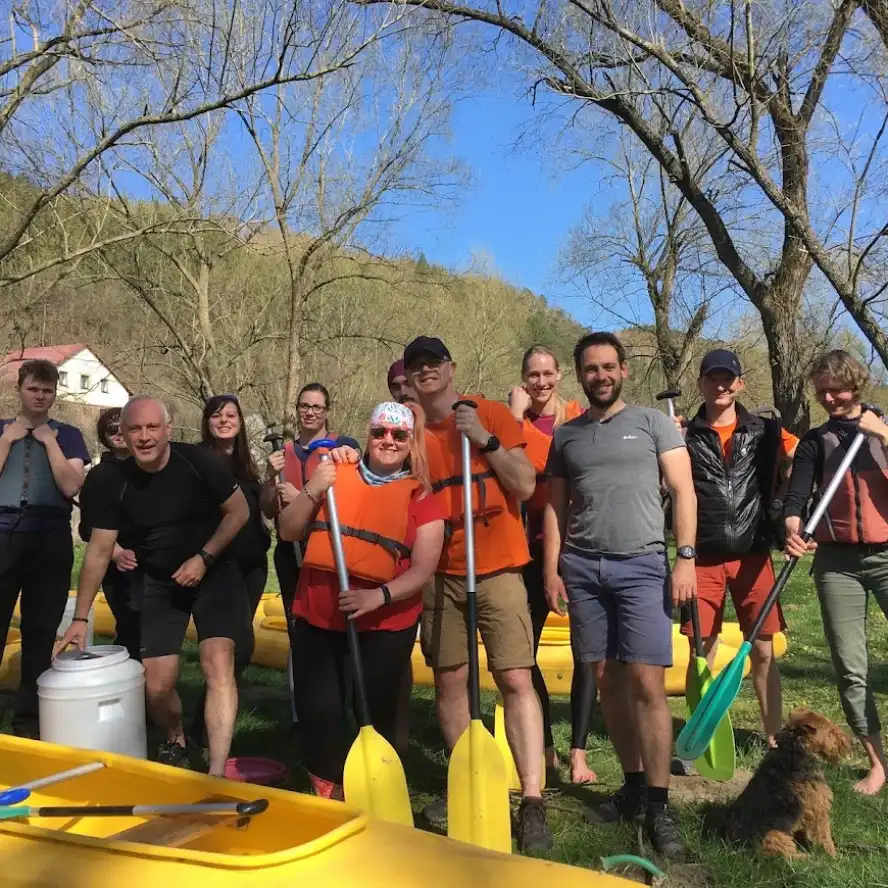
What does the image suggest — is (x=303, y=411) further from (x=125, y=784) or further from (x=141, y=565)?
(x=125, y=784)

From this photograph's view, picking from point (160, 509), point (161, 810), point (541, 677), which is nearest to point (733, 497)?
point (541, 677)

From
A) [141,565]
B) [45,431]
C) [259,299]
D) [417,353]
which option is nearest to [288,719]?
[141,565]

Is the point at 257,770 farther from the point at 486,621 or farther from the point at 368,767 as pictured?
the point at 486,621

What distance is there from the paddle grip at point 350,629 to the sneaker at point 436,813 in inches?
28.8

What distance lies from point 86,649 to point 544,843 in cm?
200

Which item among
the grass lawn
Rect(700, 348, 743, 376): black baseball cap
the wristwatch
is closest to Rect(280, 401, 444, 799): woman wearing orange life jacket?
the wristwatch

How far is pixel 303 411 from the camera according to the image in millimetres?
4527

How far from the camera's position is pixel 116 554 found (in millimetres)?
3771

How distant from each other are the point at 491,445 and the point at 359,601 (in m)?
0.78

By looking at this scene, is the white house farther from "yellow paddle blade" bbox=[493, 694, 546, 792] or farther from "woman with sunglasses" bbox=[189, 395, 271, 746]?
"yellow paddle blade" bbox=[493, 694, 546, 792]

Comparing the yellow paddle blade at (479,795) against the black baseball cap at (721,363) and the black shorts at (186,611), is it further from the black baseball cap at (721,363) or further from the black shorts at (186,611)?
the black baseball cap at (721,363)

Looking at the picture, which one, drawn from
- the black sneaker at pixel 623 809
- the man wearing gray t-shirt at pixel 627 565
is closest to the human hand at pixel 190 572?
the man wearing gray t-shirt at pixel 627 565

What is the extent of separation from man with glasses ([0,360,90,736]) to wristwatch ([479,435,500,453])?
97.7 inches

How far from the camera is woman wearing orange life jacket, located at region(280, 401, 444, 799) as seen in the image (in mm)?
3057
